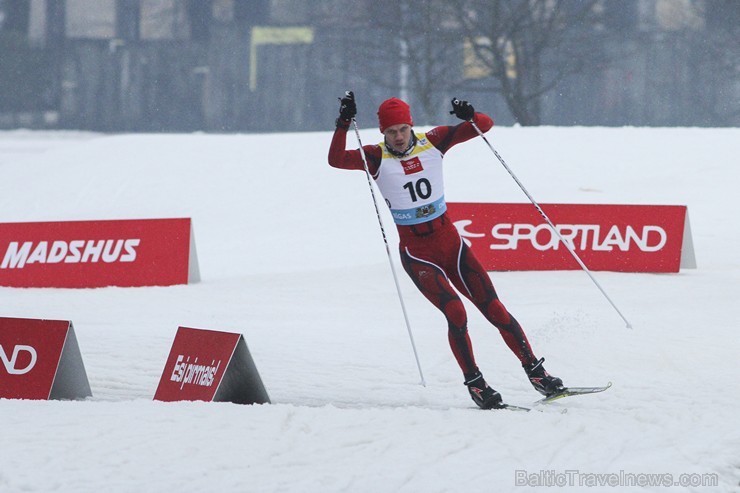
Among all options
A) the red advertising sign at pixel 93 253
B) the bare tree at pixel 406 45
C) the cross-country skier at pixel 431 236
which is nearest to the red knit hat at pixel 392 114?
the cross-country skier at pixel 431 236

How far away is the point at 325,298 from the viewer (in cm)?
1355

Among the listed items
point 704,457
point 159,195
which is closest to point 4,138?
point 159,195

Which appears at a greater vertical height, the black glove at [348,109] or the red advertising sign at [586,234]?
the black glove at [348,109]

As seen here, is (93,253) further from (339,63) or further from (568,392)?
(339,63)

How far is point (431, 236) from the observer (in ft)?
24.2

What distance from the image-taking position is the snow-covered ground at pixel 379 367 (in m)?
5.88

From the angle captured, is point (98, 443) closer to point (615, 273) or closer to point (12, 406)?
point (12, 406)

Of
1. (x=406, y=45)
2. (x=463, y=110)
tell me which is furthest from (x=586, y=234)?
(x=406, y=45)

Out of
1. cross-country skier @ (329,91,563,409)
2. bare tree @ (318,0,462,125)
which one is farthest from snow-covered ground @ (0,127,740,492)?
bare tree @ (318,0,462,125)

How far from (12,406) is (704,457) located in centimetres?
428

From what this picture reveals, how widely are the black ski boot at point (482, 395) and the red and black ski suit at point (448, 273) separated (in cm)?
6

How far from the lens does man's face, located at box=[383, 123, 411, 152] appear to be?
7301 millimetres

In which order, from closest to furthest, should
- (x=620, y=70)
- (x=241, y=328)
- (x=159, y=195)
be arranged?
(x=241, y=328)
(x=159, y=195)
(x=620, y=70)

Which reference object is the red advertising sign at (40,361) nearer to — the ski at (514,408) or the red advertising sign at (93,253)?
the ski at (514,408)
